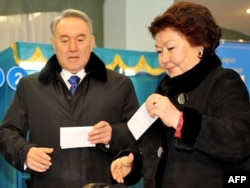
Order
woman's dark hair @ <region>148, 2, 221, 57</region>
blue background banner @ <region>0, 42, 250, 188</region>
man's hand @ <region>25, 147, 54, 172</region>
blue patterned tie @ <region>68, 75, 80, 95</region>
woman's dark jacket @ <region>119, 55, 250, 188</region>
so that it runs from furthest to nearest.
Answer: blue background banner @ <region>0, 42, 250, 188</region>
blue patterned tie @ <region>68, 75, 80, 95</region>
man's hand @ <region>25, 147, 54, 172</region>
woman's dark hair @ <region>148, 2, 221, 57</region>
woman's dark jacket @ <region>119, 55, 250, 188</region>

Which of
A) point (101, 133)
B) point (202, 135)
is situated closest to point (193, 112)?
point (202, 135)

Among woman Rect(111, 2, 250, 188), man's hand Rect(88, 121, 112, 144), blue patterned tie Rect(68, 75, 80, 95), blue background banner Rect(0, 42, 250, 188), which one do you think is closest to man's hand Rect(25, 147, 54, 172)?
man's hand Rect(88, 121, 112, 144)

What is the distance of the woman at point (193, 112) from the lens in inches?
41.8

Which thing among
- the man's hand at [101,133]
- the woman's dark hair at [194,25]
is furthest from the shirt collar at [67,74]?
the woman's dark hair at [194,25]

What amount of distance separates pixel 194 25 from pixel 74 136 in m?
0.71

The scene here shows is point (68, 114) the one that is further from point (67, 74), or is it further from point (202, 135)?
point (202, 135)

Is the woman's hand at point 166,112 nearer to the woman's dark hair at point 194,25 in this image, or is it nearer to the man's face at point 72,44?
the woman's dark hair at point 194,25

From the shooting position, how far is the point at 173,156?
1.18 meters

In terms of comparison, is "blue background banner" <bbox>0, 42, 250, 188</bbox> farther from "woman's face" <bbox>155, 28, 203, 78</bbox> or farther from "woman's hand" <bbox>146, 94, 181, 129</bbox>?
"woman's hand" <bbox>146, 94, 181, 129</bbox>

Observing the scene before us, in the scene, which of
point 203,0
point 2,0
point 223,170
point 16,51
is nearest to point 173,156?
point 223,170

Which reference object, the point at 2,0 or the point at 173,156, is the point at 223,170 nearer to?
the point at 173,156

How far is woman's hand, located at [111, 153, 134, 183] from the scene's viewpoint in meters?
1.35

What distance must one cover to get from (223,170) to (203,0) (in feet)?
16.6

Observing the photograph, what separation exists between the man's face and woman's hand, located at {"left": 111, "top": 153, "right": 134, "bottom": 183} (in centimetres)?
61
